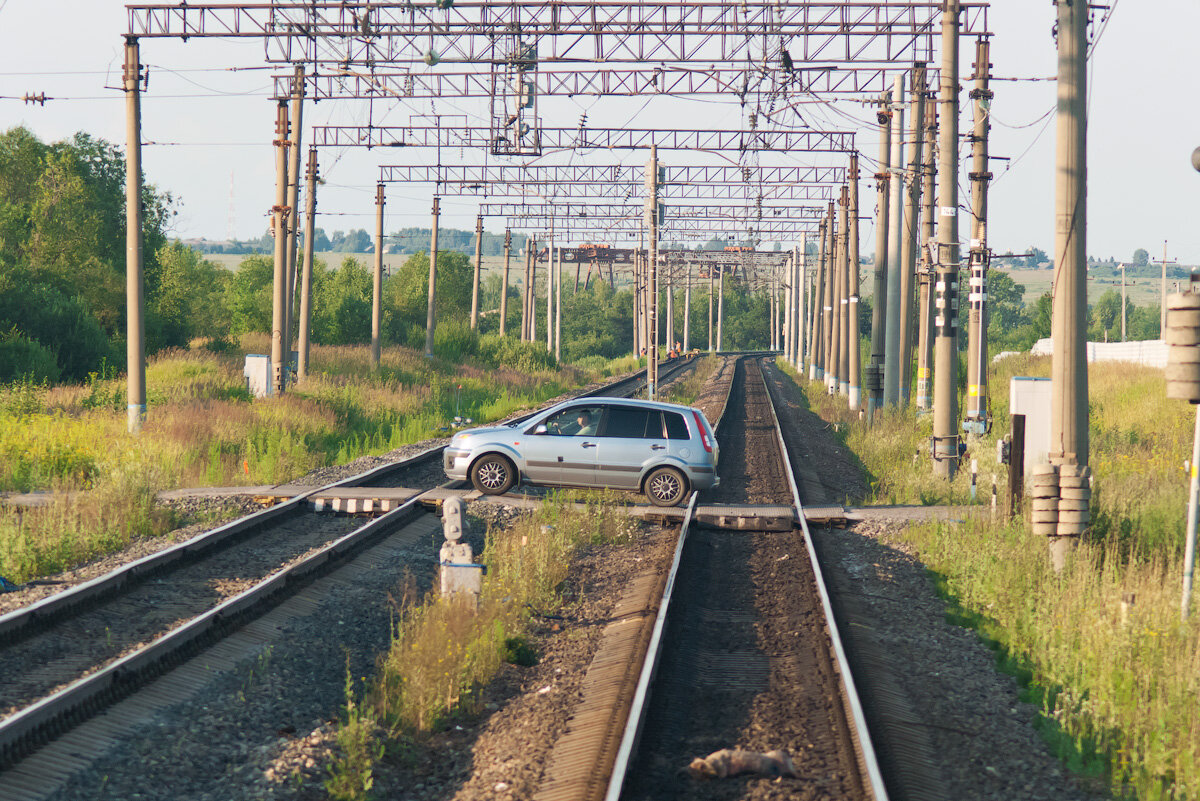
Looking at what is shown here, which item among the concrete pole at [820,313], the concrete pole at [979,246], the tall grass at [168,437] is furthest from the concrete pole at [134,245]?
the concrete pole at [820,313]

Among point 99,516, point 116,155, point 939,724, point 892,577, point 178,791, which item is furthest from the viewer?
point 116,155

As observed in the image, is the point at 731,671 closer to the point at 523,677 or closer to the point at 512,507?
the point at 523,677

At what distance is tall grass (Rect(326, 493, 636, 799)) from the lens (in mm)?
7578

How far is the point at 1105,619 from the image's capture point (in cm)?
873

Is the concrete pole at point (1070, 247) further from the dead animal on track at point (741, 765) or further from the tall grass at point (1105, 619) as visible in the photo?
the dead animal on track at point (741, 765)

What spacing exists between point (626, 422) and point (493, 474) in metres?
2.28

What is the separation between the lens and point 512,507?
16.8 meters

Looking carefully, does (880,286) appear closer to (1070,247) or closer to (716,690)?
(1070,247)

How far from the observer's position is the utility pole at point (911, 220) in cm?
2536

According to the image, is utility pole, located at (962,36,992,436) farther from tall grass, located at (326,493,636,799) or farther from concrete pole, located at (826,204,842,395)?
concrete pole, located at (826,204,842,395)

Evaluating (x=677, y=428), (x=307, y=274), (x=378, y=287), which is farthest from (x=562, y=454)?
(x=378, y=287)

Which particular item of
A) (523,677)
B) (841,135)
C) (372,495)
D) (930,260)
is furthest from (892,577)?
(841,135)

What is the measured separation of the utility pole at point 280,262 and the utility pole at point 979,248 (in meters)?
16.7

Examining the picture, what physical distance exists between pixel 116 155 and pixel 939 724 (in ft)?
155
